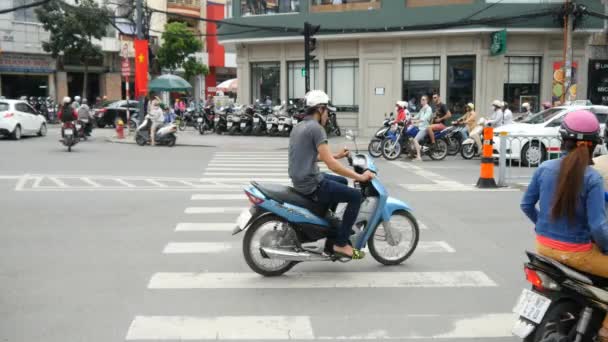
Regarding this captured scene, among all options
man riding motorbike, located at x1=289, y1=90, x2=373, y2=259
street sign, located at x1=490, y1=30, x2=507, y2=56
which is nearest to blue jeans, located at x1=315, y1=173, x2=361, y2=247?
→ man riding motorbike, located at x1=289, y1=90, x2=373, y2=259

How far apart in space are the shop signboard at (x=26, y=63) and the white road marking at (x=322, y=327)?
1505 inches

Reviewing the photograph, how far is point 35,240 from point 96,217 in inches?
60.8

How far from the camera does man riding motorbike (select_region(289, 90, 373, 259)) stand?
6332mm

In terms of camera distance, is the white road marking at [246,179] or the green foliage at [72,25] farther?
the green foliage at [72,25]

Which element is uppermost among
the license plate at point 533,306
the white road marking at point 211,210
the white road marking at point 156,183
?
the license plate at point 533,306

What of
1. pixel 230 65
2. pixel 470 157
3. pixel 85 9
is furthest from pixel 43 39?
pixel 470 157

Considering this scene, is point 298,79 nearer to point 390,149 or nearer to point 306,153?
point 390,149

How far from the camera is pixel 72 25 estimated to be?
38.6 metres

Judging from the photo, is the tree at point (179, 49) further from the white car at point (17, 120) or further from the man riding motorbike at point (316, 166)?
the man riding motorbike at point (316, 166)

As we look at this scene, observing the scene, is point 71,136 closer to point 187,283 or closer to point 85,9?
point 187,283

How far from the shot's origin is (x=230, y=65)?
56.2 meters

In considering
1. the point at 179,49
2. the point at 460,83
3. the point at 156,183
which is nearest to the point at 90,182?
the point at 156,183

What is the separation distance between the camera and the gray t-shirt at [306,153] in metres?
6.33

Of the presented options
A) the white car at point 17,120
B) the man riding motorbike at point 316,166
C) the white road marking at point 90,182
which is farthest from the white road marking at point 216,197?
the white car at point 17,120
